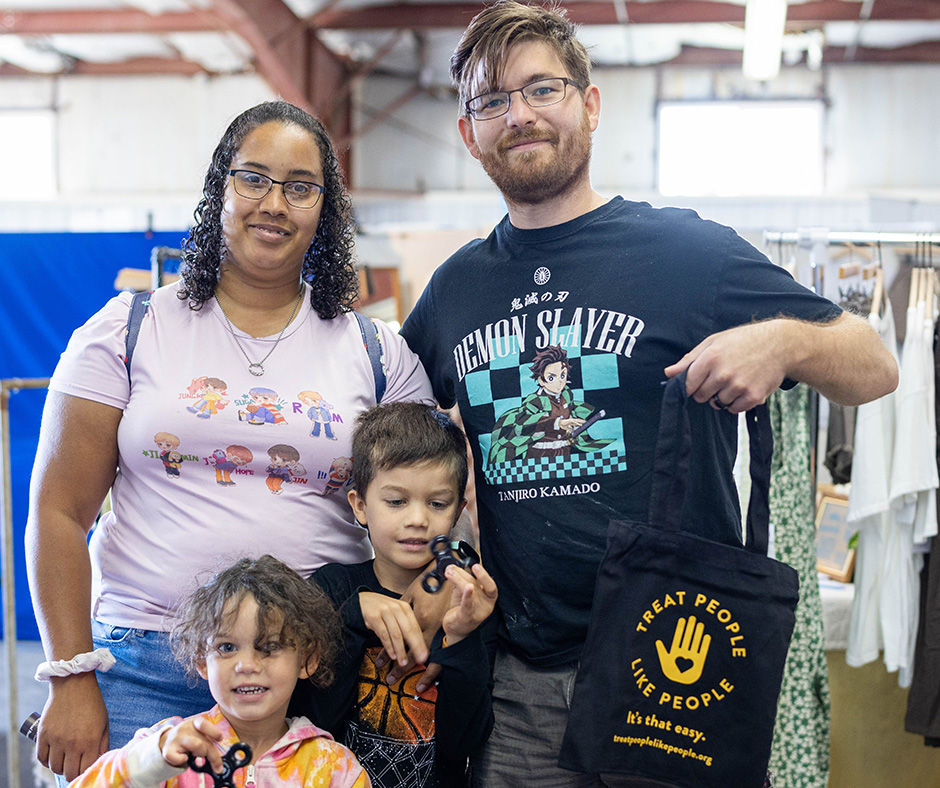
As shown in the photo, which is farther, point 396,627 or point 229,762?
point 396,627

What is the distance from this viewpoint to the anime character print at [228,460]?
1540 millimetres

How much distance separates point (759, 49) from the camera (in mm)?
4766

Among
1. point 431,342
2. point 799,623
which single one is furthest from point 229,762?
point 799,623

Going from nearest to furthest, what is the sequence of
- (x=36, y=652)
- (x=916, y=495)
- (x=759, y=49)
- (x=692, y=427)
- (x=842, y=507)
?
(x=692, y=427)
(x=916, y=495)
(x=842, y=507)
(x=759, y=49)
(x=36, y=652)

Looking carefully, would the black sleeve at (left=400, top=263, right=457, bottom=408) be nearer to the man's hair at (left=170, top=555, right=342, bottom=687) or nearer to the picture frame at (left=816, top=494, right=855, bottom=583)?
the man's hair at (left=170, top=555, right=342, bottom=687)

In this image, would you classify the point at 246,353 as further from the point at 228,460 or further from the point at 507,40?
the point at 507,40

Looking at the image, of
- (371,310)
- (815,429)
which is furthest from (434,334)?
(371,310)

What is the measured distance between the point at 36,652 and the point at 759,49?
5.71 meters

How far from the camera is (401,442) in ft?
5.22

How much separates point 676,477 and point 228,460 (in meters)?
0.75

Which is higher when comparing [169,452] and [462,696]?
[169,452]

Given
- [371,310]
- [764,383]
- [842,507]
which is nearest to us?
[764,383]

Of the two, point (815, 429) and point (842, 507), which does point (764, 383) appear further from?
point (842, 507)

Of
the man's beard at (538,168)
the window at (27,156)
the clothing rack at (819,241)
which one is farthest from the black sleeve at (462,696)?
the window at (27,156)
